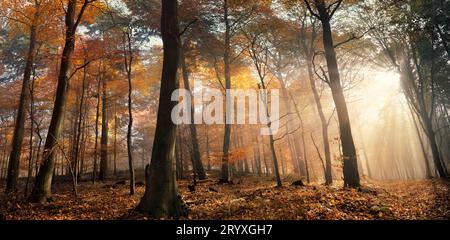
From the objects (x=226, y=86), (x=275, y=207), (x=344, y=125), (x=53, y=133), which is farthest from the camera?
(x=226, y=86)

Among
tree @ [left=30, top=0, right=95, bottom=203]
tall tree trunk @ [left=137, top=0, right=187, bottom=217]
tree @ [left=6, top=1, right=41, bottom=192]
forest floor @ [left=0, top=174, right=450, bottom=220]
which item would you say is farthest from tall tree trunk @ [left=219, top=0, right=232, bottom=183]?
tree @ [left=6, top=1, right=41, bottom=192]

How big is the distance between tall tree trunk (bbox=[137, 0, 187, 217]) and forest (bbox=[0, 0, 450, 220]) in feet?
0.11

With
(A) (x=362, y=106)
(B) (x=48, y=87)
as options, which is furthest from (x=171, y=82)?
(A) (x=362, y=106)

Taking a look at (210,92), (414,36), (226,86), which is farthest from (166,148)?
(210,92)

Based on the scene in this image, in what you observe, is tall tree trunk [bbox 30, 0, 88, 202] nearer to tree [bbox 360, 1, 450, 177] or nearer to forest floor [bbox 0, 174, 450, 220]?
forest floor [bbox 0, 174, 450, 220]

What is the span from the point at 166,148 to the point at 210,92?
21.1 m

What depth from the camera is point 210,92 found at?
2916 centimetres

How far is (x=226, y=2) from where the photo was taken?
62.5 feet

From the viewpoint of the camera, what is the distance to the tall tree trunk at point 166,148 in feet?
26.2

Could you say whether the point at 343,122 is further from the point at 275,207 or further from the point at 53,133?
the point at 53,133

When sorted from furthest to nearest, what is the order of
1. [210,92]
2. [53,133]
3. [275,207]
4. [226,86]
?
1. [210,92]
2. [226,86]
3. [53,133]
4. [275,207]
